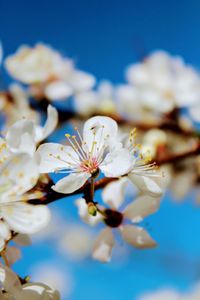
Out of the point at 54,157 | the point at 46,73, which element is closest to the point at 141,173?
the point at 54,157

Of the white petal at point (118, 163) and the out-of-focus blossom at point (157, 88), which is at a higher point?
the out-of-focus blossom at point (157, 88)

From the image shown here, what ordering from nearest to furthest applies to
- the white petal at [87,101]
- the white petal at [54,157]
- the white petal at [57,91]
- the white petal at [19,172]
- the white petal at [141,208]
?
1. the white petal at [19,172]
2. the white petal at [54,157]
3. the white petal at [141,208]
4. the white petal at [57,91]
5. the white petal at [87,101]

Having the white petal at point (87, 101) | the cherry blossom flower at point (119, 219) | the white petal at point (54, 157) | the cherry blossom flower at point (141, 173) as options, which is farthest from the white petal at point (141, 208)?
the white petal at point (87, 101)

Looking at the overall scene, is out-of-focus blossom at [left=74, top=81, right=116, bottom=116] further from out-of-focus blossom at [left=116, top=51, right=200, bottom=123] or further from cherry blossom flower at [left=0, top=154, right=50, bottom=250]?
cherry blossom flower at [left=0, top=154, right=50, bottom=250]

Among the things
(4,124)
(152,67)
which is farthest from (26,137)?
(152,67)

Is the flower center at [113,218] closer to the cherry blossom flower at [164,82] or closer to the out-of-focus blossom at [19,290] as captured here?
the out-of-focus blossom at [19,290]

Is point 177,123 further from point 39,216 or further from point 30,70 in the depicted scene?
point 39,216
